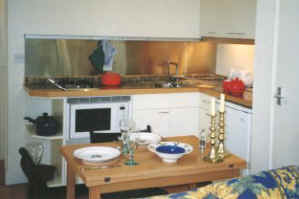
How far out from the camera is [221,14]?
5.09 meters

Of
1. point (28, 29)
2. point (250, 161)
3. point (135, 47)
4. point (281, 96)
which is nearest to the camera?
point (281, 96)

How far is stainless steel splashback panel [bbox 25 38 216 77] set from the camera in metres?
5.04

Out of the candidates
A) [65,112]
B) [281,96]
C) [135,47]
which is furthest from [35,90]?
[281,96]

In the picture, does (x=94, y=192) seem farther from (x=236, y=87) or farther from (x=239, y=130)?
(x=236, y=87)

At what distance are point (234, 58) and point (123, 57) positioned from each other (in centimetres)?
132

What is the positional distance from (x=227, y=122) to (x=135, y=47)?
5.07ft

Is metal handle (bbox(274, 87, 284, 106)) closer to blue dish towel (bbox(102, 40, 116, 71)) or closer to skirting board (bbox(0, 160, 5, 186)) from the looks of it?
blue dish towel (bbox(102, 40, 116, 71))

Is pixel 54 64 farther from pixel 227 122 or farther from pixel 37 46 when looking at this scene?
pixel 227 122

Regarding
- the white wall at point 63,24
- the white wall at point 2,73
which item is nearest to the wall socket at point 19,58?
the white wall at point 63,24

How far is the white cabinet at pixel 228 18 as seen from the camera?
458 cm

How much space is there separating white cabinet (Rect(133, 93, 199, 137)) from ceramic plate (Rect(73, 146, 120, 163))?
1.85 metres

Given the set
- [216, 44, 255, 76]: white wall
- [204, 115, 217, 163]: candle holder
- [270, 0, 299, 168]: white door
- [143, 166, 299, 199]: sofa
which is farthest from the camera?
[216, 44, 255, 76]: white wall

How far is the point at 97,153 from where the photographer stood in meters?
2.99

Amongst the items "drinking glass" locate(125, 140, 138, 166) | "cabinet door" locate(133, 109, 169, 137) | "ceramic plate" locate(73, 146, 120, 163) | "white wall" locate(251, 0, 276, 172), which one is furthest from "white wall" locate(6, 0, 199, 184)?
"drinking glass" locate(125, 140, 138, 166)
